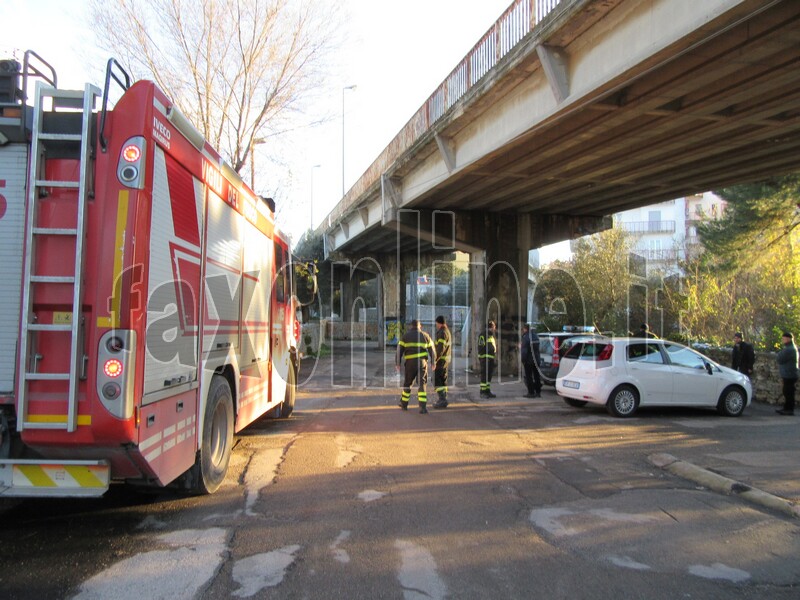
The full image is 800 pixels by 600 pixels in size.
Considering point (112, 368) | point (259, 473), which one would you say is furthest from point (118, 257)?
point (259, 473)

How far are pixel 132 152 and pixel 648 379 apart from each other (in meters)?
10.4

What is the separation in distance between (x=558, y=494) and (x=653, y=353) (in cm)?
661

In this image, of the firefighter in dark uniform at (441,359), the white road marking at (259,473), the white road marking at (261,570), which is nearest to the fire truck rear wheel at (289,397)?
the white road marking at (259,473)

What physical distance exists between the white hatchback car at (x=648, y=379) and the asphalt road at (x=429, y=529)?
2.50 metres

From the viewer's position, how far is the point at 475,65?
1305 centimetres

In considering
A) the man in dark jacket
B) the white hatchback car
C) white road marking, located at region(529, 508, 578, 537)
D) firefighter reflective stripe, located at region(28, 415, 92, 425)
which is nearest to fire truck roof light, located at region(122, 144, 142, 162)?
firefighter reflective stripe, located at region(28, 415, 92, 425)

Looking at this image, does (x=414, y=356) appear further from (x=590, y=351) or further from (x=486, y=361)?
(x=590, y=351)

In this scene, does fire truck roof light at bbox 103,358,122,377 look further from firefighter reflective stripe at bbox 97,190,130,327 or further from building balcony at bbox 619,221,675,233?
building balcony at bbox 619,221,675,233

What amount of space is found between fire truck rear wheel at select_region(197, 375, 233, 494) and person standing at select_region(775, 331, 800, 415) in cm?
1175

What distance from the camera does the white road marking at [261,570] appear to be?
154 inches

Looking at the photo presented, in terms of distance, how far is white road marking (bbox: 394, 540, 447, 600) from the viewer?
152 inches

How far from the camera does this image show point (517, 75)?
11445 millimetres

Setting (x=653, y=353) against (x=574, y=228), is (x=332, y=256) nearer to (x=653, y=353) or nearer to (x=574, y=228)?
(x=574, y=228)

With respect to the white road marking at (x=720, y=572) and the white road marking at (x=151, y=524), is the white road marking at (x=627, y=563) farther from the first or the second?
the white road marking at (x=151, y=524)
